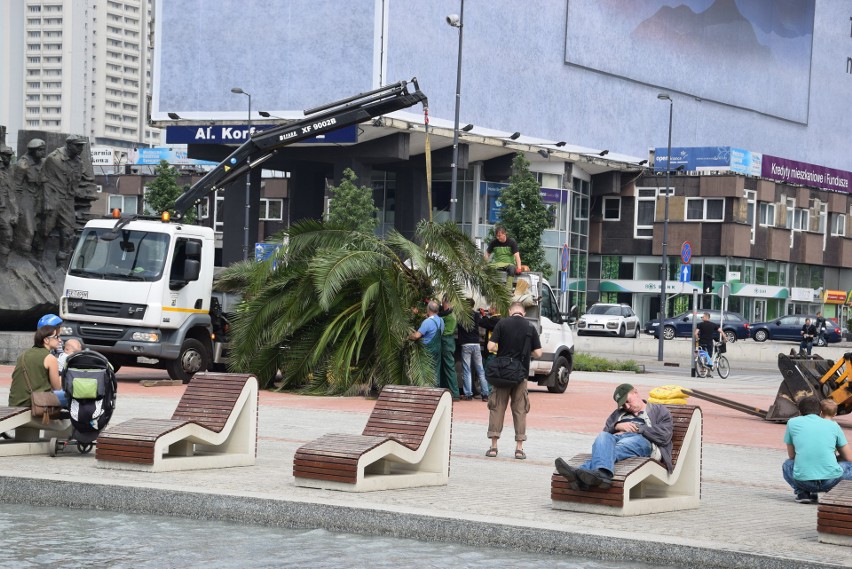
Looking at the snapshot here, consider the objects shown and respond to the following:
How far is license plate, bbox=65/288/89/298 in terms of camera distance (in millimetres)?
25328

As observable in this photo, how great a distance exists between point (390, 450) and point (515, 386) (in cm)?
387

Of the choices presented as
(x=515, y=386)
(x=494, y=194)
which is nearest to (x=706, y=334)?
(x=515, y=386)

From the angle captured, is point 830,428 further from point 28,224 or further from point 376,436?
point 28,224

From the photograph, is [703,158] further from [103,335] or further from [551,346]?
[103,335]

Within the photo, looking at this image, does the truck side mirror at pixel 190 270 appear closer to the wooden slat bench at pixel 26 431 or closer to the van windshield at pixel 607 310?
the wooden slat bench at pixel 26 431

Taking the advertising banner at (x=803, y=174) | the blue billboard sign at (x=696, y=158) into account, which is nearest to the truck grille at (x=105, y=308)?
the blue billboard sign at (x=696, y=158)

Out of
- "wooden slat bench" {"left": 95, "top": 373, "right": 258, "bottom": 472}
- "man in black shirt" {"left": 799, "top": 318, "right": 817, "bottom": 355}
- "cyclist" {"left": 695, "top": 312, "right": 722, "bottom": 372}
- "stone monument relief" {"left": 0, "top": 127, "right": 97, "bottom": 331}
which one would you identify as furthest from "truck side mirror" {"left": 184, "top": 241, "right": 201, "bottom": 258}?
"man in black shirt" {"left": 799, "top": 318, "right": 817, "bottom": 355}

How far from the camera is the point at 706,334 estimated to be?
128 feet

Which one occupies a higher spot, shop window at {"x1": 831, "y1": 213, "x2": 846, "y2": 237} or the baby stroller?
shop window at {"x1": 831, "y1": 213, "x2": 846, "y2": 237}

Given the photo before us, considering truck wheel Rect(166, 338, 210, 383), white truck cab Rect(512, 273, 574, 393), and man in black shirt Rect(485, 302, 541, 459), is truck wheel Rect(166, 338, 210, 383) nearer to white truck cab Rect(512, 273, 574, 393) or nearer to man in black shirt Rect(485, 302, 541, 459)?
white truck cab Rect(512, 273, 574, 393)

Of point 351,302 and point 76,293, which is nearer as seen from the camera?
point 351,302

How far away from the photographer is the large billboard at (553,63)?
70.5 metres

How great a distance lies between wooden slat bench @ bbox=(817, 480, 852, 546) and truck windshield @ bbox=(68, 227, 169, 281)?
17.0m

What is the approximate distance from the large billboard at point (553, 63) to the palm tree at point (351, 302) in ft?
148
